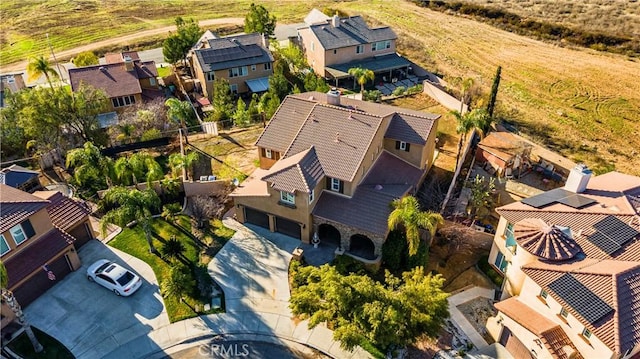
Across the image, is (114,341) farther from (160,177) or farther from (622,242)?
(622,242)

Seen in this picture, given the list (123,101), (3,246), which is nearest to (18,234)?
(3,246)

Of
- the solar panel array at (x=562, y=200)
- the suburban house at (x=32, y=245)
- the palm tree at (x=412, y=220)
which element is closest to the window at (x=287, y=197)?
the palm tree at (x=412, y=220)

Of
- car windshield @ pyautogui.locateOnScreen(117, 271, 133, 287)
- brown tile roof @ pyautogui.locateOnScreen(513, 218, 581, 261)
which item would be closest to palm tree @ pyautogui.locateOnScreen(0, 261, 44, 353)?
car windshield @ pyautogui.locateOnScreen(117, 271, 133, 287)

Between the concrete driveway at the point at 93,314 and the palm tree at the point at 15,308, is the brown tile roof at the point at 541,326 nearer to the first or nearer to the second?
the concrete driveway at the point at 93,314

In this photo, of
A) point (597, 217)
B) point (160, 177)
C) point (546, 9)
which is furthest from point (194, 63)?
point (546, 9)

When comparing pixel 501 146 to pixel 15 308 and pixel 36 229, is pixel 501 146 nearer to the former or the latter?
pixel 36 229

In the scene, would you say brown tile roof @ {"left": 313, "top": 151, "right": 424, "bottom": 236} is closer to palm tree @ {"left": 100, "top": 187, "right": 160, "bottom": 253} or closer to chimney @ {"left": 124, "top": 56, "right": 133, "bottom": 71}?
palm tree @ {"left": 100, "top": 187, "right": 160, "bottom": 253}
